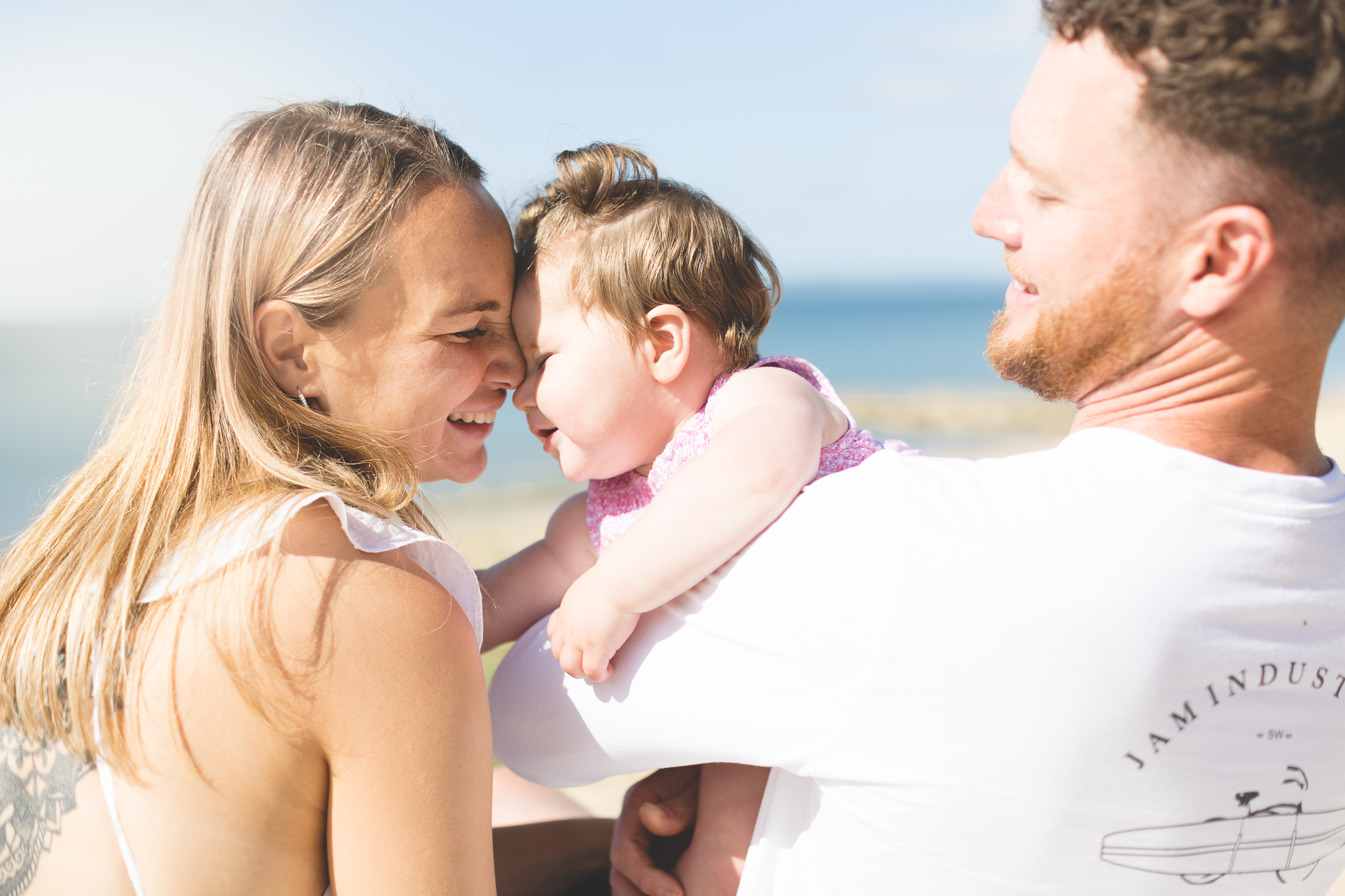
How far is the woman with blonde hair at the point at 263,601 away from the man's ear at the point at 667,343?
57 cm

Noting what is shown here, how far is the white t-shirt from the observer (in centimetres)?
134

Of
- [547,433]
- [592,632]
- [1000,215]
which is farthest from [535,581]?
[1000,215]

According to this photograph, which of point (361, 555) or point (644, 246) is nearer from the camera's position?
point (361, 555)

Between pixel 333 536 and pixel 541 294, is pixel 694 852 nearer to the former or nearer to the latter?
pixel 333 536

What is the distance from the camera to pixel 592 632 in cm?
177

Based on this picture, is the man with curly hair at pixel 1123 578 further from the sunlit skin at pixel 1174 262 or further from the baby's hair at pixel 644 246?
the baby's hair at pixel 644 246

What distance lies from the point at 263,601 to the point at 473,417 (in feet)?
3.32

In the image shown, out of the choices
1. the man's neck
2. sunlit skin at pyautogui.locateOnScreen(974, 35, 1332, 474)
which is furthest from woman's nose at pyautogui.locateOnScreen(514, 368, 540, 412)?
the man's neck

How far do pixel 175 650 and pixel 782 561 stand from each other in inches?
40.9

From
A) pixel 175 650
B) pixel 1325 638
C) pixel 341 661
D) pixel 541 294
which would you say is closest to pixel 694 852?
pixel 341 661

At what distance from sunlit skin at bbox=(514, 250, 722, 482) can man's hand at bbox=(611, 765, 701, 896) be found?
0.84 metres

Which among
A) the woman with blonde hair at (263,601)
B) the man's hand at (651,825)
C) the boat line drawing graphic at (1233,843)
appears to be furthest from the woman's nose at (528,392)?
the boat line drawing graphic at (1233,843)

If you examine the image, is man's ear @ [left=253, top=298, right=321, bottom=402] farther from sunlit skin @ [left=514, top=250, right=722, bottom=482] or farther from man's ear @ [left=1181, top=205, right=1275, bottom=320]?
man's ear @ [left=1181, top=205, right=1275, bottom=320]

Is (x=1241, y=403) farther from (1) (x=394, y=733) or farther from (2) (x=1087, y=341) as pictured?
(1) (x=394, y=733)
